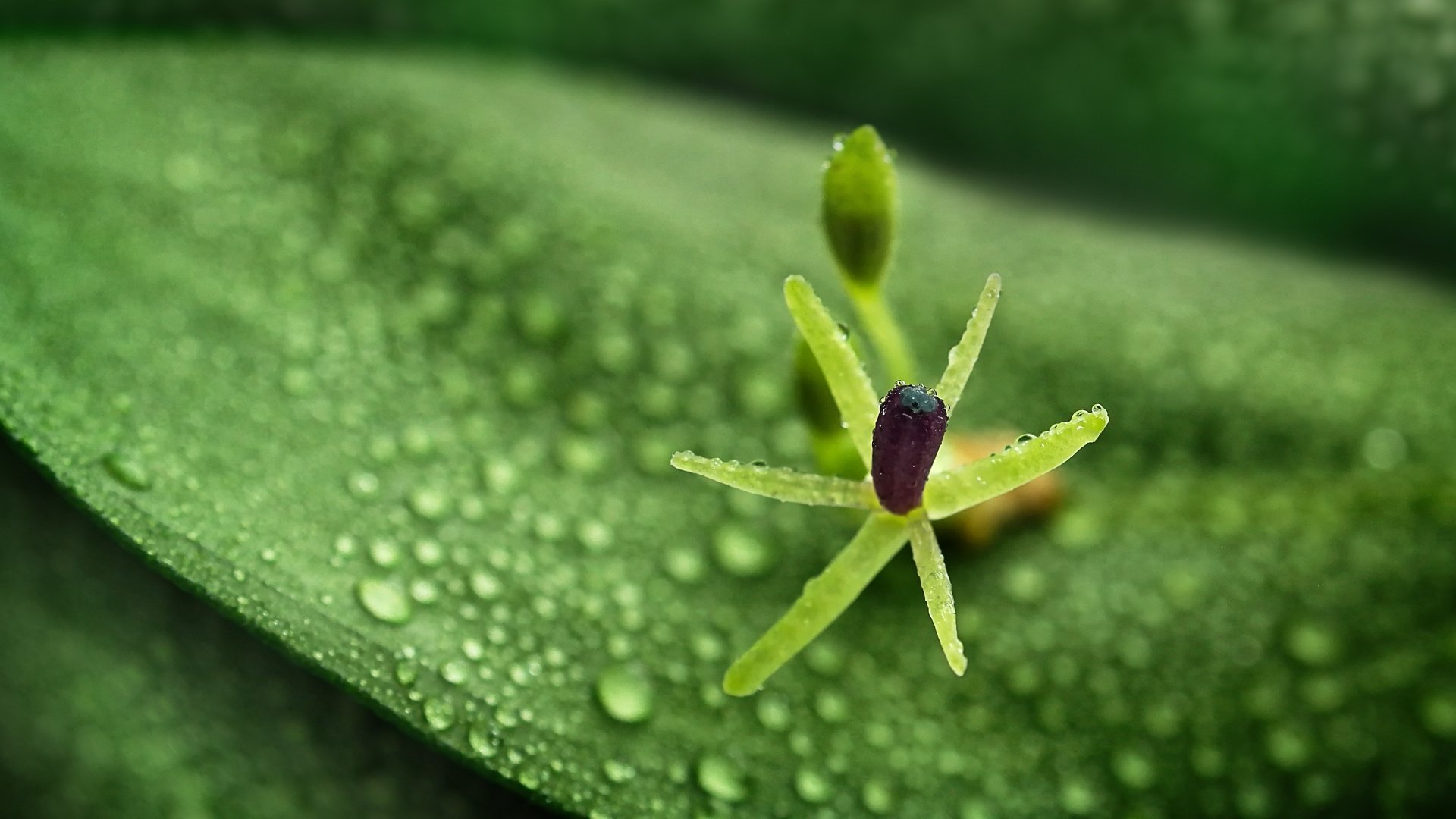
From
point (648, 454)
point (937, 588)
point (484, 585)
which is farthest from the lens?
point (648, 454)

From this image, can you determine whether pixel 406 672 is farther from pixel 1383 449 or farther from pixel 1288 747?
pixel 1383 449

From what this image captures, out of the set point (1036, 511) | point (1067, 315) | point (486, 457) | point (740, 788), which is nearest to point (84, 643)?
point (486, 457)

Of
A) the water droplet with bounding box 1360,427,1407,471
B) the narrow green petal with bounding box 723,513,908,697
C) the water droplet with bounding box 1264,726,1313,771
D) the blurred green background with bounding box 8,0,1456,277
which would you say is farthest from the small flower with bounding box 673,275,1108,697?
the blurred green background with bounding box 8,0,1456,277

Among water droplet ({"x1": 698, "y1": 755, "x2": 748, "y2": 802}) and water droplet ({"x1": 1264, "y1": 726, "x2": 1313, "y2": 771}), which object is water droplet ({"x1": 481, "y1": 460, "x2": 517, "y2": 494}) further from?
water droplet ({"x1": 1264, "y1": 726, "x2": 1313, "y2": 771})

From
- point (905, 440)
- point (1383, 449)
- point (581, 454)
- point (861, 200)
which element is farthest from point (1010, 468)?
point (1383, 449)

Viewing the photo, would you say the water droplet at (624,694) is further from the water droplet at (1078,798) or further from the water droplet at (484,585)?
the water droplet at (1078,798)

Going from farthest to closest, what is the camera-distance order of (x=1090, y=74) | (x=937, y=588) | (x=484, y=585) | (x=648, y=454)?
(x=1090, y=74), (x=648, y=454), (x=484, y=585), (x=937, y=588)

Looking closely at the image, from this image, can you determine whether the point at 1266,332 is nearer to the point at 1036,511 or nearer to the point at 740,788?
the point at 1036,511

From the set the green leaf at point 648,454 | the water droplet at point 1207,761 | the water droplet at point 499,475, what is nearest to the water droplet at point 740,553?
the green leaf at point 648,454
